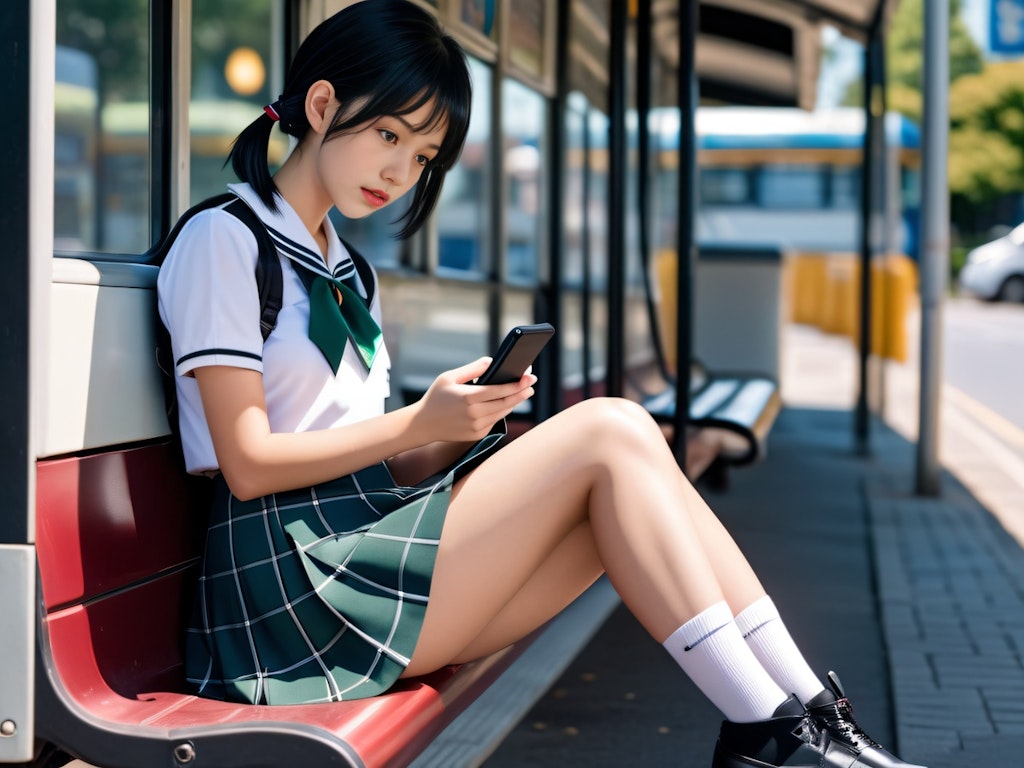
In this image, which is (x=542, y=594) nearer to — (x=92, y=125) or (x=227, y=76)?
(x=92, y=125)

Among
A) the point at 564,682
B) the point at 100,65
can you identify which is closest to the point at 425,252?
the point at 564,682

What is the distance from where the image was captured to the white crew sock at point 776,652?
240cm

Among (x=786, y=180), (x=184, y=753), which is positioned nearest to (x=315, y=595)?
(x=184, y=753)

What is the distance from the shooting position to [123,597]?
2.22m

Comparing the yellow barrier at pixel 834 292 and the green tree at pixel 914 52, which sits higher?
the green tree at pixel 914 52

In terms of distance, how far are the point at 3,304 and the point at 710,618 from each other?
3.86 ft

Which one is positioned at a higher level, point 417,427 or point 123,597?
point 417,427

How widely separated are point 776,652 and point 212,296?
3.59ft

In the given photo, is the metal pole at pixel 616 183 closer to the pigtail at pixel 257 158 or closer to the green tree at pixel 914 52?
the pigtail at pixel 257 158

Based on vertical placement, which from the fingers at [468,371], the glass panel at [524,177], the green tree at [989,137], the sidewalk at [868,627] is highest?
the green tree at [989,137]

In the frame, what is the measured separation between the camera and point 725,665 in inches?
90.8

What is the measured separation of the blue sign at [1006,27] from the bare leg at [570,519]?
24.0 feet

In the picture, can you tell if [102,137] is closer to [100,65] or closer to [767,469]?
[100,65]

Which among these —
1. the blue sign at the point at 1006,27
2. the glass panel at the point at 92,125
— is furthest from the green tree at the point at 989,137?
the glass panel at the point at 92,125
